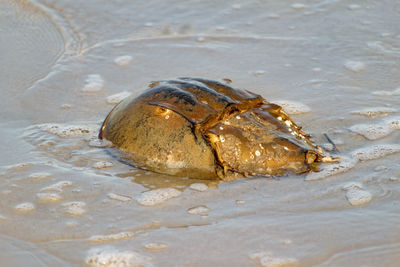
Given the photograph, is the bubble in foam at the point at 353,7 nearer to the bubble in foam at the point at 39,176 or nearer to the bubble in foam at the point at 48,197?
the bubble in foam at the point at 39,176

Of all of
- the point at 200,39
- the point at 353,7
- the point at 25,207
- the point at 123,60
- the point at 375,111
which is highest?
the point at 353,7

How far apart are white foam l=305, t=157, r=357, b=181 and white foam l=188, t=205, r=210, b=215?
0.66m

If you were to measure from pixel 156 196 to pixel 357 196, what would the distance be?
1137 millimetres

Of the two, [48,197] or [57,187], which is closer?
[48,197]

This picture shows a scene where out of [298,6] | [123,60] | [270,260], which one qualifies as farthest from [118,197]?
[298,6]

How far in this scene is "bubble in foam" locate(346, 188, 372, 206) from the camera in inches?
118

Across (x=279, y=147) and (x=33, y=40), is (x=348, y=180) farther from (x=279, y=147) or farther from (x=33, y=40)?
(x=33, y=40)

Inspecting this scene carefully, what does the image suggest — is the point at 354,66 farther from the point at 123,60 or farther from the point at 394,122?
the point at 123,60

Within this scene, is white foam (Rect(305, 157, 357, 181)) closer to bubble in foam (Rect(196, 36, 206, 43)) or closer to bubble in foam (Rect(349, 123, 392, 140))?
bubble in foam (Rect(349, 123, 392, 140))

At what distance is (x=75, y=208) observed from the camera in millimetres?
3027

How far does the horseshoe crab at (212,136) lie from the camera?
10.6ft

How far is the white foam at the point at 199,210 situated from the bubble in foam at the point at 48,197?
77 cm

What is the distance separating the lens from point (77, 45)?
5695mm

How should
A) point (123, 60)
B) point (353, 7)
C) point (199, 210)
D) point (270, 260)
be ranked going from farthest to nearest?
1. point (353, 7)
2. point (123, 60)
3. point (199, 210)
4. point (270, 260)
